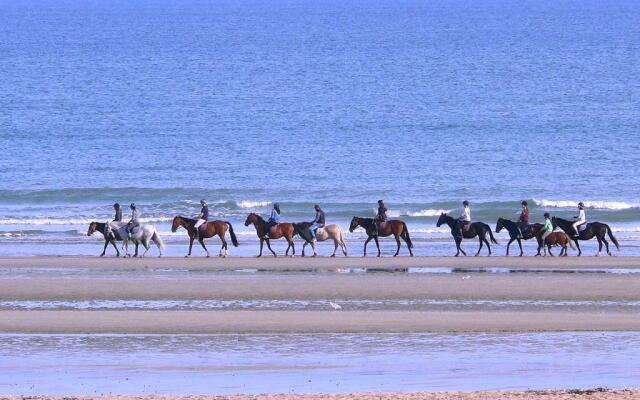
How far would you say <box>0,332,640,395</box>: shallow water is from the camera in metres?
16.2

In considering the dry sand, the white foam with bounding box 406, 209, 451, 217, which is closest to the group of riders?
the white foam with bounding box 406, 209, 451, 217

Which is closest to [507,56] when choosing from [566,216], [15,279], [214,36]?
[214,36]

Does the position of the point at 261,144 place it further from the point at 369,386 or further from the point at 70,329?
the point at 369,386

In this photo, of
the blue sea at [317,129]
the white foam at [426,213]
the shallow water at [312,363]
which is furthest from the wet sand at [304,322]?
the white foam at [426,213]

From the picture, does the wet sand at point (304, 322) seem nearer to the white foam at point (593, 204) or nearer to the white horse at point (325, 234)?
the white horse at point (325, 234)

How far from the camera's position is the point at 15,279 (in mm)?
27641

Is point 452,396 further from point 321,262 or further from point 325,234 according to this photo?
point 325,234

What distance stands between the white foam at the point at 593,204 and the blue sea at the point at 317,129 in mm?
159

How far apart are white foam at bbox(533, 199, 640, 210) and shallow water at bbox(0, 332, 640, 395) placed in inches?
1023

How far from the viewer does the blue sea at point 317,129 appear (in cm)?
4691

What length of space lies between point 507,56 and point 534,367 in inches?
3706

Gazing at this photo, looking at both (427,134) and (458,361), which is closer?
(458,361)

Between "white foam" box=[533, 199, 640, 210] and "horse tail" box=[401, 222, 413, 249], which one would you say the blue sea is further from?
"horse tail" box=[401, 222, 413, 249]

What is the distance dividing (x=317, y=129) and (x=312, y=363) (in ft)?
174
